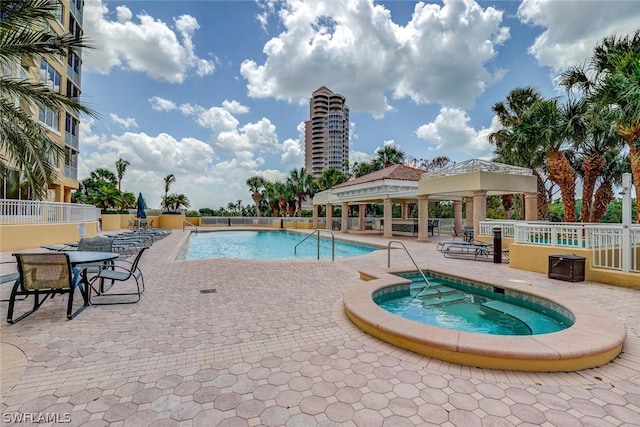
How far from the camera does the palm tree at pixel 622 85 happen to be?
8148 millimetres

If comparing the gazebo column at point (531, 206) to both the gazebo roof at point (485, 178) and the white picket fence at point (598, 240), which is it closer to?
the gazebo roof at point (485, 178)

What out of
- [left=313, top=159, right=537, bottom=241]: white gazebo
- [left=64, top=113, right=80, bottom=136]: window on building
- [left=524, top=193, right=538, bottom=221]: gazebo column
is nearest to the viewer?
[left=313, top=159, right=537, bottom=241]: white gazebo

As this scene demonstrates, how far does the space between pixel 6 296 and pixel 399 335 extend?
7045 mm

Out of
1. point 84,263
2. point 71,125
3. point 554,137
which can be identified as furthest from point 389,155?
point 84,263

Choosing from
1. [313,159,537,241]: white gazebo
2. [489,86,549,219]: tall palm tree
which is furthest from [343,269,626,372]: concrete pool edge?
[489,86,549,219]: tall palm tree

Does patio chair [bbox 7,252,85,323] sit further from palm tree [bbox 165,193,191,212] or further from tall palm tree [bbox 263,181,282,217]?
palm tree [bbox 165,193,191,212]

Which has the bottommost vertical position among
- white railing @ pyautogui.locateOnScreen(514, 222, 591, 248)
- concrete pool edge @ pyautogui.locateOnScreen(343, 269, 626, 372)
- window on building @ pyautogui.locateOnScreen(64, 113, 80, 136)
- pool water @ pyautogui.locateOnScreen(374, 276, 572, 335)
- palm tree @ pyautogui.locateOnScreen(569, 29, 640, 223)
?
pool water @ pyautogui.locateOnScreen(374, 276, 572, 335)

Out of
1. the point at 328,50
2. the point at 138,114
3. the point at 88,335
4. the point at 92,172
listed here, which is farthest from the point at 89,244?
the point at 92,172

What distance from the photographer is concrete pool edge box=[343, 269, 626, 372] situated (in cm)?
305

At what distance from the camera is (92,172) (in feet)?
122

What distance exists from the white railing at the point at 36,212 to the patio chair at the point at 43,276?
952 centimetres

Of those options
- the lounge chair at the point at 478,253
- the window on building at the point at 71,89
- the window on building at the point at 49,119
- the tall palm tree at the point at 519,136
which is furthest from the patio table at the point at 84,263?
the window on building at the point at 71,89

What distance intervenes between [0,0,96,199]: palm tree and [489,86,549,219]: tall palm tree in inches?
677

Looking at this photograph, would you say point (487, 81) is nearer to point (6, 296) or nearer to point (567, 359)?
point (567, 359)
